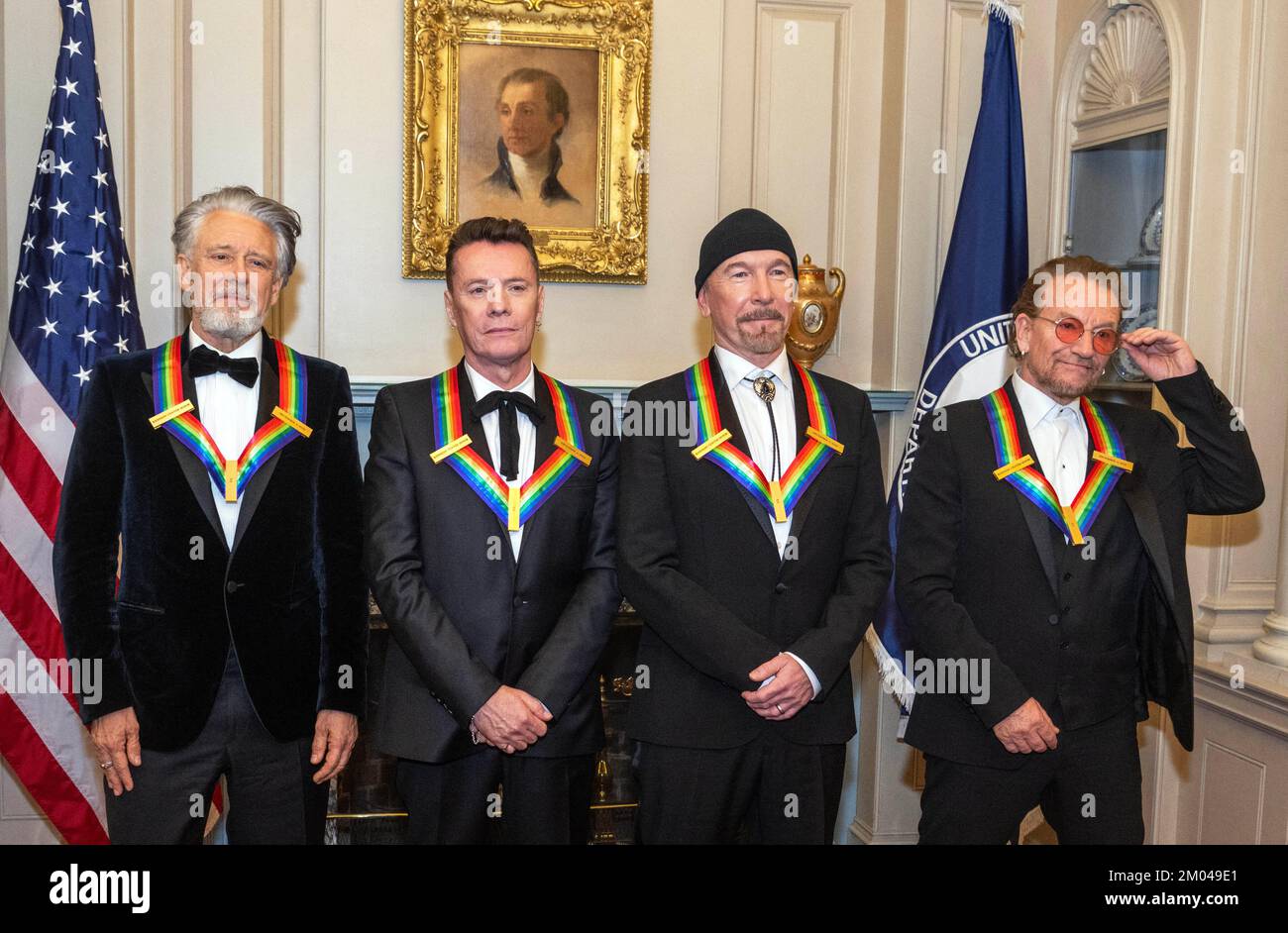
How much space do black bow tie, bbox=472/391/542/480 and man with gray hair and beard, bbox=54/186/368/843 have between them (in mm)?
367

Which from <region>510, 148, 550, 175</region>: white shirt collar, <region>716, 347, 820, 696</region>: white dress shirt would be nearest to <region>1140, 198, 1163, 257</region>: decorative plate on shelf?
<region>716, 347, 820, 696</region>: white dress shirt

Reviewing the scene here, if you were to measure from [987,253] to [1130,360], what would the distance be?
612 mm

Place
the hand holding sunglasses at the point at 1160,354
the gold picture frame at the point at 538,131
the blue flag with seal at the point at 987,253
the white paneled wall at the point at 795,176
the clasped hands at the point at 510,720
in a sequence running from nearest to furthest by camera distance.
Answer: the clasped hands at the point at 510,720 < the hand holding sunglasses at the point at 1160,354 < the white paneled wall at the point at 795,176 < the blue flag with seal at the point at 987,253 < the gold picture frame at the point at 538,131

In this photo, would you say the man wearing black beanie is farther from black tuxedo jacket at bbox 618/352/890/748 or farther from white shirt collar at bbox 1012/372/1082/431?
white shirt collar at bbox 1012/372/1082/431

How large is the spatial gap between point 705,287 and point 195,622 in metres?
1.34

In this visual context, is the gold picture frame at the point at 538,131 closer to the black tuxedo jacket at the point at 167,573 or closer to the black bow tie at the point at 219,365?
the black bow tie at the point at 219,365

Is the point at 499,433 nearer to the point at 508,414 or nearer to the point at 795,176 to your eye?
the point at 508,414

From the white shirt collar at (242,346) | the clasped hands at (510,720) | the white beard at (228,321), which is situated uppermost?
the white beard at (228,321)

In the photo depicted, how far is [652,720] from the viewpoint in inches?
99.5

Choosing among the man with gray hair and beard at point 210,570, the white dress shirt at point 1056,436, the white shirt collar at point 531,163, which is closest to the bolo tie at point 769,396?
the white dress shirt at point 1056,436

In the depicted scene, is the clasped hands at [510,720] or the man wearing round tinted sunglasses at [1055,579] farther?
the man wearing round tinted sunglasses at [1055,579]

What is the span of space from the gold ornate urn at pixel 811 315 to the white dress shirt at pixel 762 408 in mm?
1622

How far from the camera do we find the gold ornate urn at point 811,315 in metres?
4.27
